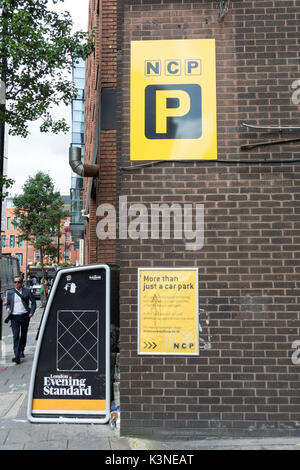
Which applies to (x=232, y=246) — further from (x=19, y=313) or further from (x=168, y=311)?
(x=19, y=313)

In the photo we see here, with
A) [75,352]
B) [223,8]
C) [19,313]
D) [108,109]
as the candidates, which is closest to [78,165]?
[108,109]

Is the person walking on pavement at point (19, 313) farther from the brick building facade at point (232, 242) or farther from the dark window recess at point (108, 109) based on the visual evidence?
the brick building facade at point (232, 242)

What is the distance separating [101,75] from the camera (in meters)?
8.84

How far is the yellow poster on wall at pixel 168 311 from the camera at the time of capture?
5035 mm

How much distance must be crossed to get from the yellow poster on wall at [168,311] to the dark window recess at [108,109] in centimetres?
431

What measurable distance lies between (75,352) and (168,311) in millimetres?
1173

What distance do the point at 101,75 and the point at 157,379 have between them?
6189mm

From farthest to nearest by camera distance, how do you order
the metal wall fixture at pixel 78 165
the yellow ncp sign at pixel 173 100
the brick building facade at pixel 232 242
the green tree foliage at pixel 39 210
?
the green tree foliage at pixel 39 210, the metal wall fixture at pixel 78 165, the yellow ncp sign at pixel 173 100, the brick building facade at pixel 232 242

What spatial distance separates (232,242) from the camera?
515 centimetres

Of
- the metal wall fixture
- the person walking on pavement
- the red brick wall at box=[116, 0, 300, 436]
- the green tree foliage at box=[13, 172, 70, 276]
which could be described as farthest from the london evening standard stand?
the green tree foliage at box=[13, 172, 70, 276]

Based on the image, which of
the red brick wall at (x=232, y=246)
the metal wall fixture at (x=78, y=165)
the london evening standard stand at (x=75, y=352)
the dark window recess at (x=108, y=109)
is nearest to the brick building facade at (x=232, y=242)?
the red brick wall at (x=232, y=246)

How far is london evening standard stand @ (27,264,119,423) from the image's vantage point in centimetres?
512

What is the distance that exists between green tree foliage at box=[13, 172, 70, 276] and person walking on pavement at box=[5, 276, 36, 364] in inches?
1206
